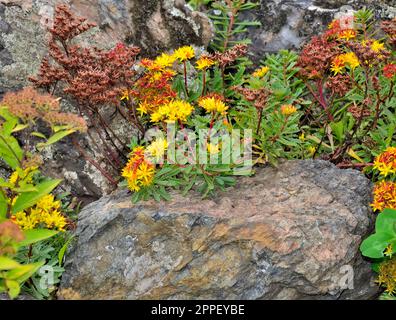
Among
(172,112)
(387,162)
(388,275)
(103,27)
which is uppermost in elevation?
(103,27)

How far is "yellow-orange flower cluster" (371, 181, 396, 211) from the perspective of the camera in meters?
4.00

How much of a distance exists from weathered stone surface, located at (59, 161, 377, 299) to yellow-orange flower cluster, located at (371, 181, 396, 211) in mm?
159

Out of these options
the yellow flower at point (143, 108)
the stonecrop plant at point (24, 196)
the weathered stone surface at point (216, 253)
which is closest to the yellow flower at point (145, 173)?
the weathered stone surface at point (216, 253)

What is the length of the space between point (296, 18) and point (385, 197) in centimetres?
240

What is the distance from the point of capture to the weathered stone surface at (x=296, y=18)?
5664 millimetres

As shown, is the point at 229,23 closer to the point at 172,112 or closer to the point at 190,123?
the point at 190,123

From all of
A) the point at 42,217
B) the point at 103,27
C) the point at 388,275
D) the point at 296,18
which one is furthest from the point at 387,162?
the point at 103,27

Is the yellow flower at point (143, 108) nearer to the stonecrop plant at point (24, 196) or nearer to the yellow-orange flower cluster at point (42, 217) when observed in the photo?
the stonecrop plant at point (24, 196)

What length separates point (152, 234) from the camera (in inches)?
154

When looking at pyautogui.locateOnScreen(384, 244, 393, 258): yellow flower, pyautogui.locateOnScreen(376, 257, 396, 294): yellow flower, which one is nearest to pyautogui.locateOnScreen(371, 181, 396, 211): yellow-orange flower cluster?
pyautogui.locateOnScreen(384, 244, 393, 258): yellow flower

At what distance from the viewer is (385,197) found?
4016 millimetres

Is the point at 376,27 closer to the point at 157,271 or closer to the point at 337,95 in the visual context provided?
the point at 337,95

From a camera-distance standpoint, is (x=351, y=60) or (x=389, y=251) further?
(x=351, y=60)

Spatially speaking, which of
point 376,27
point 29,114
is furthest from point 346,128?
point 29,114
